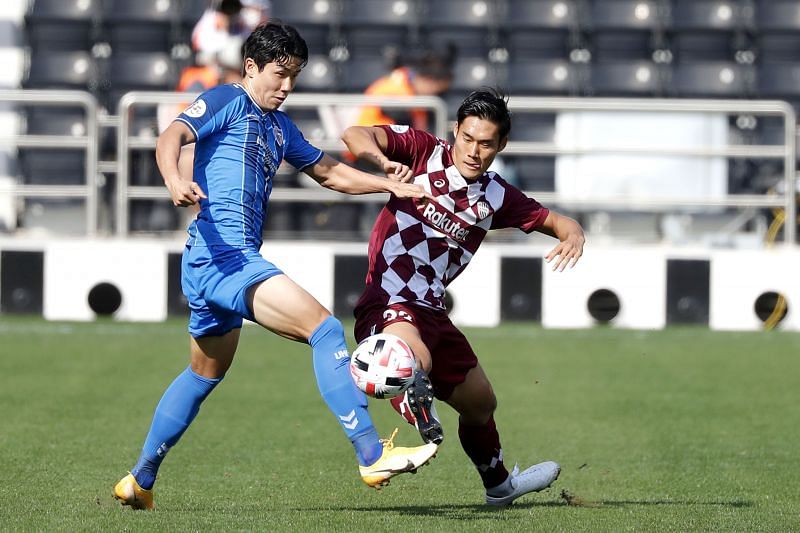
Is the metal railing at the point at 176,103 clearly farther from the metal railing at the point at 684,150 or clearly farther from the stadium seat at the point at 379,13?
the stadium seat at the point at 379,13

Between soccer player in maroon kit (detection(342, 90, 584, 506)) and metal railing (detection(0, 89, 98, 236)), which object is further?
metal railing (detection(0, 89, 98, 236))

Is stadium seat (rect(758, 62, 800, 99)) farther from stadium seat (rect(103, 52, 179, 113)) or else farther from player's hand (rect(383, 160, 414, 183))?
player's hand (rect(383, 160, 414, 183))

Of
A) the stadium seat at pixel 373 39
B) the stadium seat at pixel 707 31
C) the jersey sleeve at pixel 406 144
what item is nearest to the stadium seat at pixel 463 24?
the stadium seat at pixel 373 39

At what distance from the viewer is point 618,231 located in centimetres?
1424

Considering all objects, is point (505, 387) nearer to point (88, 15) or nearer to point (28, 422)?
point (28, 422)

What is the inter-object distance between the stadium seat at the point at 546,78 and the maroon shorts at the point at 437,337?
10.9 m

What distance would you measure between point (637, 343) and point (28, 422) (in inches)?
227

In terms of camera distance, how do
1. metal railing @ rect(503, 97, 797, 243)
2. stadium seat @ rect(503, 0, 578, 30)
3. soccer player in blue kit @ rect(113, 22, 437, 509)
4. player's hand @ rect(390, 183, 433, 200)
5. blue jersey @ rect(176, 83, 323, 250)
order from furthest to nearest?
1. stadium seat @ rect(503, 0, 578, 30)
2. metal railing @ rect(503, 97, 797, 243)
3. blue jersey @ rect(176, 83, 323, 250)
4. player's hand @ rect(390, 183, 433, 200)
5. soccer player in blue kit @ rect(113, 22, 437, 509)

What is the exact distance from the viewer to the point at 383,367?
5090 mm

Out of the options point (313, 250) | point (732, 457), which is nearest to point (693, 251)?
point (313, 250)

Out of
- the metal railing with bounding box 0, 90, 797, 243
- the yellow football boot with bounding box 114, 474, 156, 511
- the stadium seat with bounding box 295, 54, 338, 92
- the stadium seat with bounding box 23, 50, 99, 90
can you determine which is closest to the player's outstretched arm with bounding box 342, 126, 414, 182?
the yellow football boot with bounding box 114, 474, 156, 511

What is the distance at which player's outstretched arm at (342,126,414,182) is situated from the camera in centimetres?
552

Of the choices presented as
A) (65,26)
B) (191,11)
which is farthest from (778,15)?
(65,26)

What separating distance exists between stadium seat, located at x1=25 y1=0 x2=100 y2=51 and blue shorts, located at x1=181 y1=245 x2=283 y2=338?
11.7 meters
